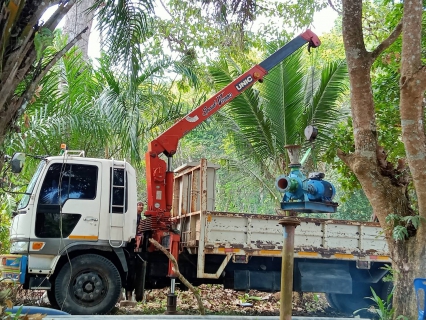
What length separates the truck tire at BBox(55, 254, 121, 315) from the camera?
311 inches

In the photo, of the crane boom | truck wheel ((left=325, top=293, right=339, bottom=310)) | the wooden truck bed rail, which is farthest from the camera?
truck wheel ((left=325, top=293, right=339, bottom=310))

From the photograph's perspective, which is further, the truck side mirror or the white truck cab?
the white truck cab

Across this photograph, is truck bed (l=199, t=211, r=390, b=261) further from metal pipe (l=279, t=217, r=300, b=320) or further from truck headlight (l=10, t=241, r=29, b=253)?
metal pipe (l=279, t=217, r=300, b=320)

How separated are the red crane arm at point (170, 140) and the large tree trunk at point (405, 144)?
3570mm

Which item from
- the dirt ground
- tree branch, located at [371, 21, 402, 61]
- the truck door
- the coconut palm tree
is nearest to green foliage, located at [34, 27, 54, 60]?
tree branch, located at [371, 21, 402, 61]

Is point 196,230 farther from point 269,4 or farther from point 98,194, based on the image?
point 269,4

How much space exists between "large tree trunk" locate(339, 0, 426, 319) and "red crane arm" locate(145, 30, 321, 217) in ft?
11.7

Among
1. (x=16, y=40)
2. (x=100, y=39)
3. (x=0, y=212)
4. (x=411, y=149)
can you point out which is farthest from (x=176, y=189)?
(x=16, y=40)

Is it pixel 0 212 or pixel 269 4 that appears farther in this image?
pixel 269 4

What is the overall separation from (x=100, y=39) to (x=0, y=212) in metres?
5.51

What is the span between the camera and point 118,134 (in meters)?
10.3

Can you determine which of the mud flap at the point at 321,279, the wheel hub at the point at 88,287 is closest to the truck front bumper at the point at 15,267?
the wheel hub at the point at 88,287

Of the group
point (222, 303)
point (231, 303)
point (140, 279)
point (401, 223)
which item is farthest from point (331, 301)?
point (401, 223)

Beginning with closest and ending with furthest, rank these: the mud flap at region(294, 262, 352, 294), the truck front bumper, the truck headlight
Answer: the truck front bumper → the truck headlight → the mud flap at region(294, 262, 352, 294)
